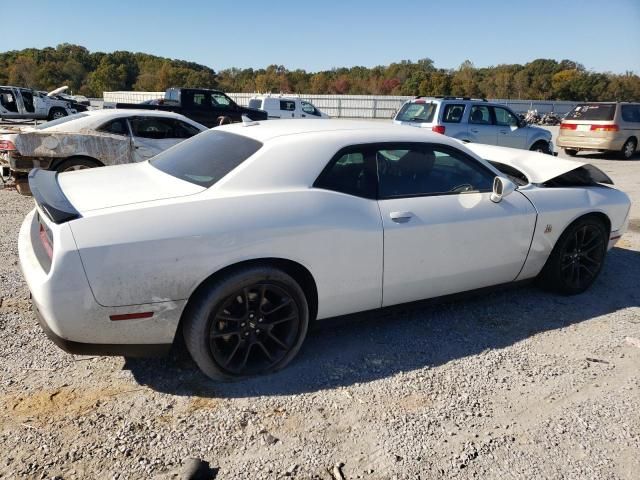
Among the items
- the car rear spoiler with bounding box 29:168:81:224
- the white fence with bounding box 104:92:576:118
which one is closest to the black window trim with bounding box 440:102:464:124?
the car rear spoiler with bounding box 29:168:81:224

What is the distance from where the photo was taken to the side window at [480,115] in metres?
11.2

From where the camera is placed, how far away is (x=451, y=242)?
3.29 m

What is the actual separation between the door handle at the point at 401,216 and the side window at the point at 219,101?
46.5 feet

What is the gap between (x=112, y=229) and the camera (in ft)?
7.78

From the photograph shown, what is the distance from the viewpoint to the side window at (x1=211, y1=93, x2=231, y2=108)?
1612 cm

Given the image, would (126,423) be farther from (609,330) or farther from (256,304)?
(609,330)

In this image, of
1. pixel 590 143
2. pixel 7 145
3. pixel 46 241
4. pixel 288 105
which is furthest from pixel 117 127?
pixel 288 105

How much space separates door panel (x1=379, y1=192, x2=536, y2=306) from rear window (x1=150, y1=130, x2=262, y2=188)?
955 mm

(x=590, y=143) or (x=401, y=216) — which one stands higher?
(x=401, y=216)

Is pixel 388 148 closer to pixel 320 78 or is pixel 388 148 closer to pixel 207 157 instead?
pixel 207 157

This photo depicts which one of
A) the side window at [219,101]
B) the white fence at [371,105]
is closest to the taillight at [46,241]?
the side window at [219,101]

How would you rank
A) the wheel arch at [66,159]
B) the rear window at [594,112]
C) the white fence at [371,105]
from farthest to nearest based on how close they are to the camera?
the white fence at [371,105]
the rear window at [594,112]
the wheel arch at [66,159]

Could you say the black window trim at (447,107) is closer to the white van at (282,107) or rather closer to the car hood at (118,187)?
the car hood at (118,187)

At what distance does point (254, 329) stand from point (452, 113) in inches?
367
